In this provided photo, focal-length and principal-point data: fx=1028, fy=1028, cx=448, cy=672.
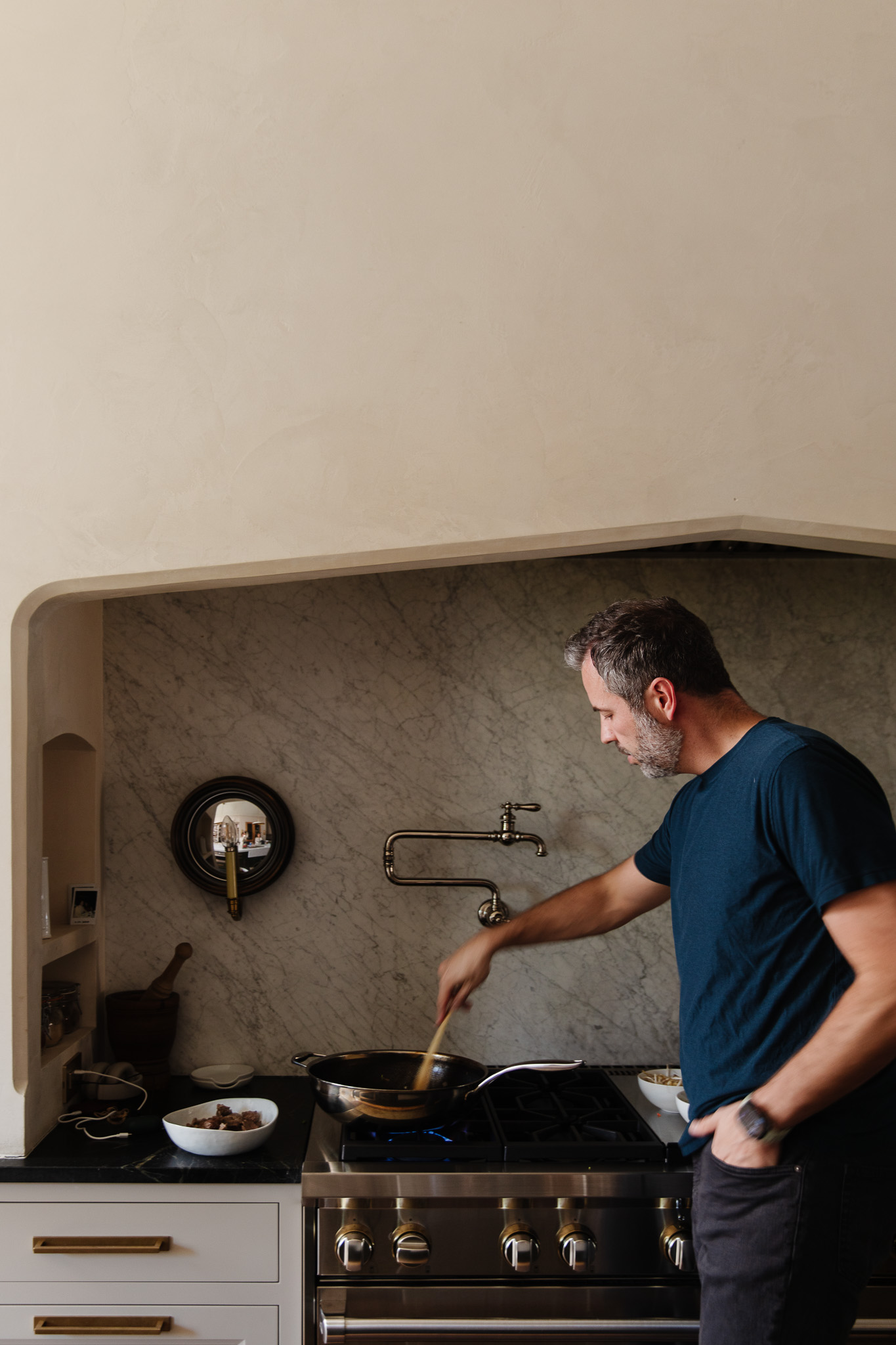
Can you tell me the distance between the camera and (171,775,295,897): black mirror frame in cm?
270

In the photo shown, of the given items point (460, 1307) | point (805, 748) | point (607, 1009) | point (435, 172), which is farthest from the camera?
point (607, 1009)

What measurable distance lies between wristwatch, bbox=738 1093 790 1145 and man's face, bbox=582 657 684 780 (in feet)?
1.77

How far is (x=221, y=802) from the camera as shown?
2.71 metres

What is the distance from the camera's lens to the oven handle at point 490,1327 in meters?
2.00

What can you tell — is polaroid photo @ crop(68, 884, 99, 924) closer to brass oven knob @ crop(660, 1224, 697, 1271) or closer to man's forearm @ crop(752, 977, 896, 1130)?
brass oven knob @ crop(660, 1224, 697, 1271)

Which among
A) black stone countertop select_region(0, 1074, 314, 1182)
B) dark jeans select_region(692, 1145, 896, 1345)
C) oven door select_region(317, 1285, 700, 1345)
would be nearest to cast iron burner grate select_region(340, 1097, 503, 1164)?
black stone countertop select_region(0, 1074, 314, 1182)

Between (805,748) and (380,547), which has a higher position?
(380,547)

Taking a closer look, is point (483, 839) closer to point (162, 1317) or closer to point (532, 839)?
point (532, 839)

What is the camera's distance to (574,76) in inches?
84.5

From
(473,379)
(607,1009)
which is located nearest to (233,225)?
(473,379)

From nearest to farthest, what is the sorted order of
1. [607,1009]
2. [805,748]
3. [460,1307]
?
[805,748]
[460,1307]
[607,1009]

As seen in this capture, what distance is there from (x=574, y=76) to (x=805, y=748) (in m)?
1.50

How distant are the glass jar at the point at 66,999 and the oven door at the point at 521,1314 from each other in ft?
2.91

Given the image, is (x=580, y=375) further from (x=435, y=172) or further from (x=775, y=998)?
(x=775, y=998)
